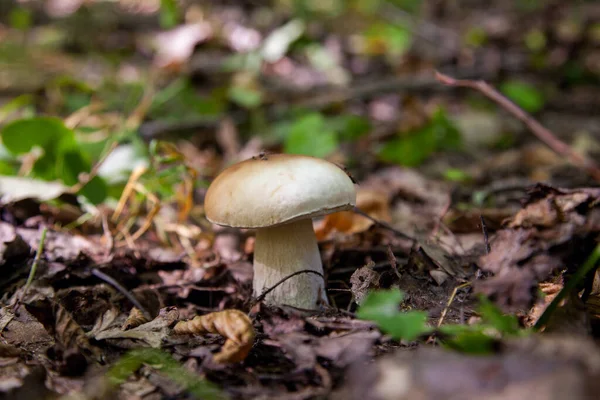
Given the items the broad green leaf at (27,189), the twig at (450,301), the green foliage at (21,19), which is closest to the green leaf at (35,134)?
the broad green leaf at (27,189)

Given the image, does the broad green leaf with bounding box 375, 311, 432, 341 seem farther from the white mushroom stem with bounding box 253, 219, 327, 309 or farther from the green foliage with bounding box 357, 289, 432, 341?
the white mushroom stem with bounding box 253, 219, 327, 309

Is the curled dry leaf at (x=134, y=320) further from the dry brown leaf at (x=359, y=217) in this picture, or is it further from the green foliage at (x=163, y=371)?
the dry brown leaf at (x=359, y=217)

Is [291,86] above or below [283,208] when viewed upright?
above

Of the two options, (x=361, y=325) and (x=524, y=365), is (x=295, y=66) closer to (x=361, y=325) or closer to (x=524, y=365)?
(x=361, y=325)

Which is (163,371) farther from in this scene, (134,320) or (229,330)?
(134,320)

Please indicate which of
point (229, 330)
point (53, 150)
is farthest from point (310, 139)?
point (229, 330)

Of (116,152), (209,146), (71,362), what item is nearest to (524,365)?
(71,362)

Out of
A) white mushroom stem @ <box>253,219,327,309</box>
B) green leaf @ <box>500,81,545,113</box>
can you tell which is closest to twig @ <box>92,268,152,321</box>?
white mushroom stem @ <box>253,219,327,309</box>
